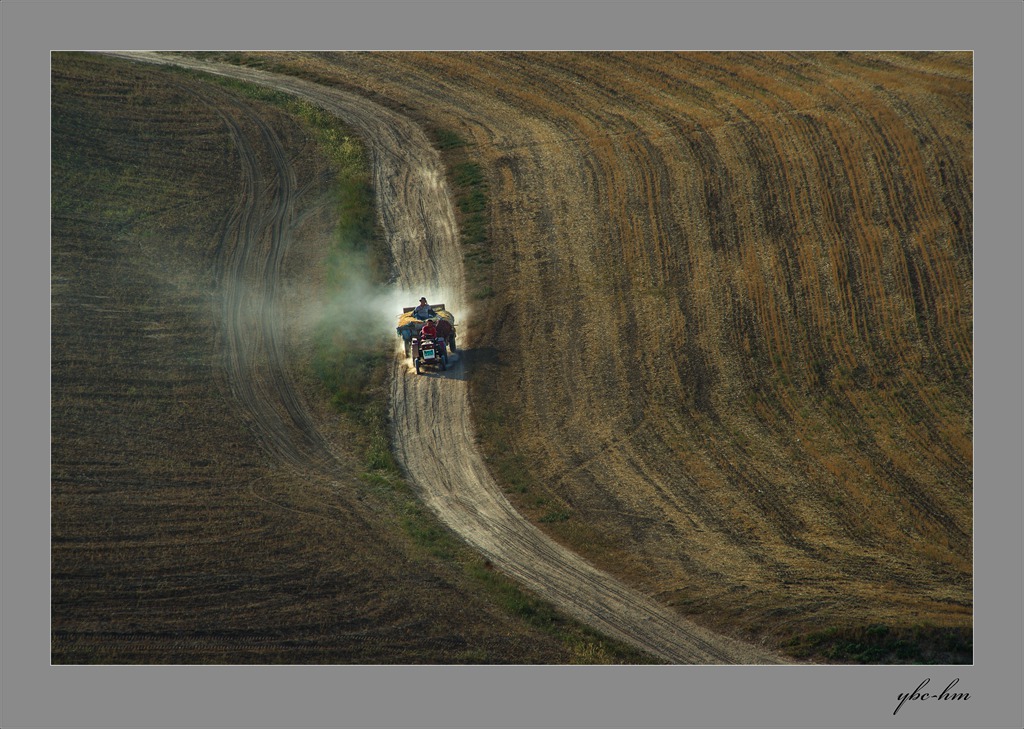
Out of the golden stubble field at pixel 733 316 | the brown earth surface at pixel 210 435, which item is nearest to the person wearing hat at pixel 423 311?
the golden stubble field at pixel 733 316

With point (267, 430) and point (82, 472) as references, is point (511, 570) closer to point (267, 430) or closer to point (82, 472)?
point (267, 430)

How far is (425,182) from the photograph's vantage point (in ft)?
179

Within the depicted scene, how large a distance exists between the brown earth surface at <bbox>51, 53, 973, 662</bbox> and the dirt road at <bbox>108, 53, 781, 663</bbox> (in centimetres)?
12

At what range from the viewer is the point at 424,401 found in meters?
41.0

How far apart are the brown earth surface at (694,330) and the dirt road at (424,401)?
0.40 feet

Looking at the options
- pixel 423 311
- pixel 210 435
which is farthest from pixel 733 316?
pixel 210 435

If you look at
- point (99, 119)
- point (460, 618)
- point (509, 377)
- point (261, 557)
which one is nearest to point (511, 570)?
A: point (460, 618)

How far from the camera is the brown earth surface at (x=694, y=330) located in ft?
109

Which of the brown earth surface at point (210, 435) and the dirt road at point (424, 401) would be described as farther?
the dirt road at point (424, 401)

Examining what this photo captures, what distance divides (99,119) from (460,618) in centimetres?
3722

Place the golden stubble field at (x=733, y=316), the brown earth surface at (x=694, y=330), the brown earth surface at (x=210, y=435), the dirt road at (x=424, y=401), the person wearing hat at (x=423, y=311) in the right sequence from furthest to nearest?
1. the person wearing hat at (x=423, y=311)
2. the golden stubble field at (x=733, y=316)
3. the brown earth surface at (x=694, y=330)
4. the dirt road at (x=424, y=401)
5. the brown earth surface at (x=210, y=435)

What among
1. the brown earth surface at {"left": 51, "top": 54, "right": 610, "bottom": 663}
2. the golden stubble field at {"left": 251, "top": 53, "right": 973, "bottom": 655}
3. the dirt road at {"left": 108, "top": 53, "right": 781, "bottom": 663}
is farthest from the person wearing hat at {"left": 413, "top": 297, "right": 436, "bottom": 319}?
the brown earth surface at {"left": 51, "top": 54, "right": 610, "bottom": 663}

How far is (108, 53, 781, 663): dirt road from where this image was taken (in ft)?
103

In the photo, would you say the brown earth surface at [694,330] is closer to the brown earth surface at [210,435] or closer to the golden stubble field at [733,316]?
the golden stubble field at [733,316]
